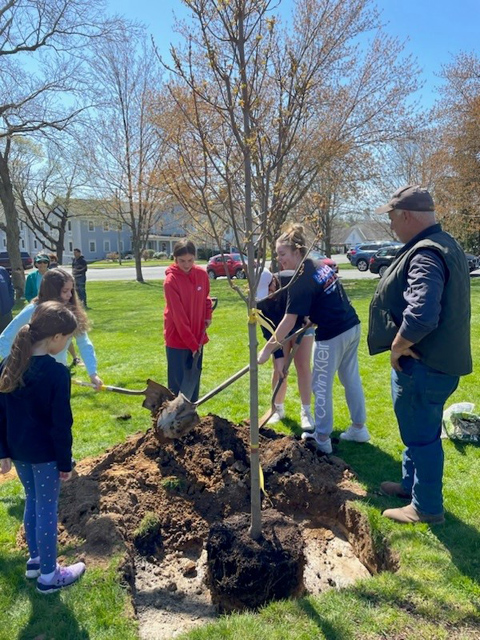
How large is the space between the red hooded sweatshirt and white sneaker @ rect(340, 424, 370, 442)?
165cm

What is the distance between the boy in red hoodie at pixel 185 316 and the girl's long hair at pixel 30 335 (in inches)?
74.7

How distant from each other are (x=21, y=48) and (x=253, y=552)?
20.6 meters

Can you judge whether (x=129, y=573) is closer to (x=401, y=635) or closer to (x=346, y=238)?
(x=401, y=635)

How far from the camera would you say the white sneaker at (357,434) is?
4793 millimetres

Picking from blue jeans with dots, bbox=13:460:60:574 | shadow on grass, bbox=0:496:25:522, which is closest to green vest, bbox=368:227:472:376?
blue jeans with dots, bbox=13:460:60:574

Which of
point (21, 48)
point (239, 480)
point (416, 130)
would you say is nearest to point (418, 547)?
point (239, 480)

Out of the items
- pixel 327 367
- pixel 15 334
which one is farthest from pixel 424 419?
pixel 15 334

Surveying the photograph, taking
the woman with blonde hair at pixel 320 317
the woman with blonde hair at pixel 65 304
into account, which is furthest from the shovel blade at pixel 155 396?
the woman with blonde hair at pixel 320 317

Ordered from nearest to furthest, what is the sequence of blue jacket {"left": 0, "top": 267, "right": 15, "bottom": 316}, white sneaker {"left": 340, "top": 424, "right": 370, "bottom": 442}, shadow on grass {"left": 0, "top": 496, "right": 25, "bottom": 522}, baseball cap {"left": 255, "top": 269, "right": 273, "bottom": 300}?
shadow on grass {"left": 0, "top": 496, "right": 25, "bottom": 522} → white sneaker {"left": 340, "top": 424, "right": 370, "bottom": 442} → baseball cap {"left": 255, "top": 269, "right": 273, "bottom": 300} → blue jacket {"left": 0, "top": 267, "right": 15, "bottom": 316}

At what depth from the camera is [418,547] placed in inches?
120

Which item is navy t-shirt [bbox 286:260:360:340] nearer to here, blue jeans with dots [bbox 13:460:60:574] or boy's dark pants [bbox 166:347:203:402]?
boy's dark pants [bbox 166:347:203:402]

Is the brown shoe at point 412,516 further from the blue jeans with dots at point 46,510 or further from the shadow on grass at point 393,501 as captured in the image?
the blue jeans with dots at point 46,510

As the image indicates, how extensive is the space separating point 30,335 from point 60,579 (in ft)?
4.46

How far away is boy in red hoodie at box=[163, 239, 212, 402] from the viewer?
4.66 metres
